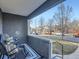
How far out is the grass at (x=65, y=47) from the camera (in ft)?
9.38

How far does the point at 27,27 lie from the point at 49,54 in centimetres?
588

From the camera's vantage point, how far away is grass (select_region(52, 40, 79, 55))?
2858mm

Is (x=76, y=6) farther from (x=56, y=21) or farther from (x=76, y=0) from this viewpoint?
(x=56, y=21)

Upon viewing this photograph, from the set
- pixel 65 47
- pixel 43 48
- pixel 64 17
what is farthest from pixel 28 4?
pixel 65 47

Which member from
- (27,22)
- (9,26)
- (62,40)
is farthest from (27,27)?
(62,40)

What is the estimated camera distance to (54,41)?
3.87 m

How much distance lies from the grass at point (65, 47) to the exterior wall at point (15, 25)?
20.2 feet

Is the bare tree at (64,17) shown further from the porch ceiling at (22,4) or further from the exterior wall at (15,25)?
the exterior wall at (15,25)

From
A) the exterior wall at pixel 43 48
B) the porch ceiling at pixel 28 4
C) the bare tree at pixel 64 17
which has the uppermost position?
the porch ceiling at pixel 28 4

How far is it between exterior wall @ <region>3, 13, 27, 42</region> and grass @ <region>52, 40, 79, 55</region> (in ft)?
20.2

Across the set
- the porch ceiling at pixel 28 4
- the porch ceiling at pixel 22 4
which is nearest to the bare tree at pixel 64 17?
the porch ceiling at pixel 28 4

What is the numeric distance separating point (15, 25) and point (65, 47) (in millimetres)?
6943

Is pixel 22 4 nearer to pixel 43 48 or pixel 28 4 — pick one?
pixel 28 4

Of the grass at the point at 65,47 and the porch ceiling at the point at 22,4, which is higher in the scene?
the porch ceiling at the point at 22,4
